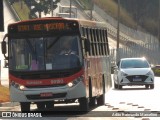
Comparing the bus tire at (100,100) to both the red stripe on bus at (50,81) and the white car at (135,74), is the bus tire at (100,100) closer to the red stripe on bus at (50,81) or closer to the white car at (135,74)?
the red stripe on bus at (50,81)

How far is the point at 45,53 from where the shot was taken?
794 inches

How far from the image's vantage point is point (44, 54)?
2016 centimetres

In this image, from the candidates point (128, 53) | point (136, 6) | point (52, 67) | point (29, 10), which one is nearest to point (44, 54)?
point (52, 67)

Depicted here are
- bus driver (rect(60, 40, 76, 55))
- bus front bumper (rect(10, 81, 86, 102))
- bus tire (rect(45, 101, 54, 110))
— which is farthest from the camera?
bus tire (rect(45, 101, 54, 110))

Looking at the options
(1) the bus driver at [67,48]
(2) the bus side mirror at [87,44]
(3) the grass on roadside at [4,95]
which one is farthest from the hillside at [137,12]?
(1) the bus driver at [67,48]

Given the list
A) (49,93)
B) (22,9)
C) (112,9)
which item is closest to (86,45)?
(49,93)

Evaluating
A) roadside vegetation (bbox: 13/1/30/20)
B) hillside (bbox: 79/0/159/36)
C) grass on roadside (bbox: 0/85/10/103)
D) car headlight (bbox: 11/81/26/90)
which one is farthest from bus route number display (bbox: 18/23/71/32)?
hillside (bbox: 79/0/159/36)

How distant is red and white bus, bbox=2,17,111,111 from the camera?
20.0 m

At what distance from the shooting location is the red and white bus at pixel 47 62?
20.0 metres

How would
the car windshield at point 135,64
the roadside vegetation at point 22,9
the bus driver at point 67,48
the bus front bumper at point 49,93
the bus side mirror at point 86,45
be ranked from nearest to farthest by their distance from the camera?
the bus front bumper at point 49,93, the bus driver at point 67,48, the bus side mirror at point 86,45, the car windshield at point 135,64, the roadside vegetation at point 22,9

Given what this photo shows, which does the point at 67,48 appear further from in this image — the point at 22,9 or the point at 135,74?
the point at 22,9

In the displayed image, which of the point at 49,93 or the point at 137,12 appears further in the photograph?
the point at 137,12

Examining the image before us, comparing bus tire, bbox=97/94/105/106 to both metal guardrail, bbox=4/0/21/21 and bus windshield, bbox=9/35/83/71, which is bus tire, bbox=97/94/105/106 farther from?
metal guardrail, bbox=4/0/21/21

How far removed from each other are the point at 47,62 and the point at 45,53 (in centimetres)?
26
